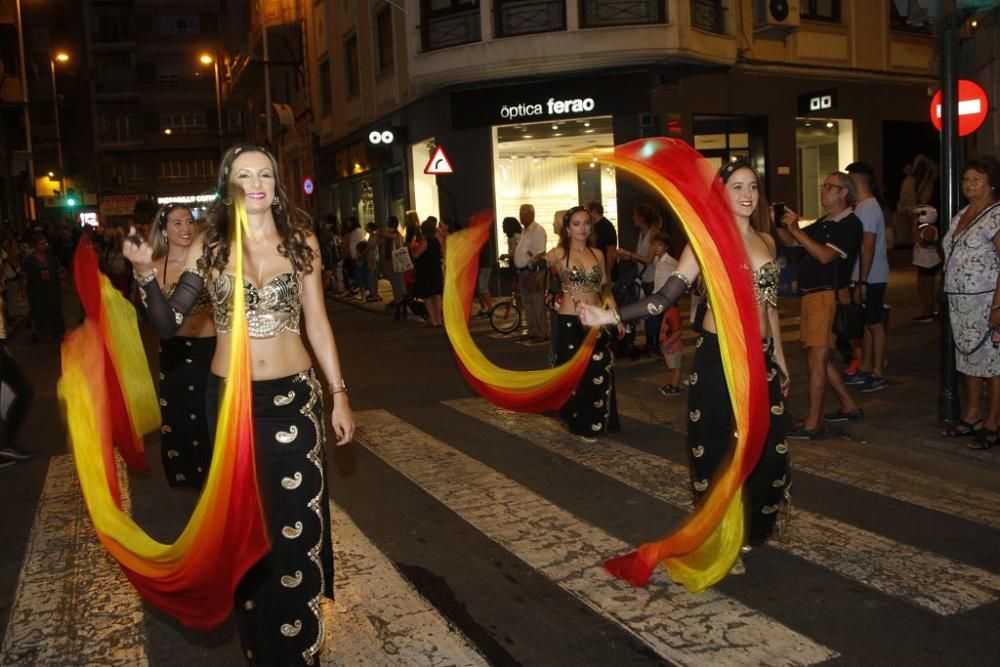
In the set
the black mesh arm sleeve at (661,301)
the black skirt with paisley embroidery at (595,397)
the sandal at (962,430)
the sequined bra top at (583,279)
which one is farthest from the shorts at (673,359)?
the black mesh arm sleeve at (661,301)

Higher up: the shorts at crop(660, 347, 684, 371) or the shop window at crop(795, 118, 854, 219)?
the shop window at crop(795, 118, 854, 219)

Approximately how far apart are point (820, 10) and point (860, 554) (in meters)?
22.1

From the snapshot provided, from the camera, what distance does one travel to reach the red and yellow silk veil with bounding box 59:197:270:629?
358cm

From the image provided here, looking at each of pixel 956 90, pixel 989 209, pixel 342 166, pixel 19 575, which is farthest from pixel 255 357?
pixel 342 166

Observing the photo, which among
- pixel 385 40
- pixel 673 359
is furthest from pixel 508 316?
pixel 385 40

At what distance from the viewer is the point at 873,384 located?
9.77 m

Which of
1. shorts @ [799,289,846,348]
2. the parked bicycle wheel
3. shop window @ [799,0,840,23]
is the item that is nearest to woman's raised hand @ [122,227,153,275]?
shorts @ [799,289,846,348]

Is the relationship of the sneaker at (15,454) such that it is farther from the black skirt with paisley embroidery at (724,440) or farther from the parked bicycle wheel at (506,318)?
the parked bicycle wheel at (506,318)

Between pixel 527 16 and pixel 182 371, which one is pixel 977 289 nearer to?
pixel 182 371

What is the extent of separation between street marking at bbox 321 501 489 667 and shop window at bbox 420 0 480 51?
750 inches

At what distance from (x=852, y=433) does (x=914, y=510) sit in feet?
7.21

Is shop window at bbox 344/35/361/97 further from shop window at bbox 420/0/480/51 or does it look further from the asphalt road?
the asphalt road

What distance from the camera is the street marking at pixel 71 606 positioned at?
4.36 meters

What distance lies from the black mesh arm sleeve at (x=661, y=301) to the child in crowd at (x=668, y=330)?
14.4 ft
